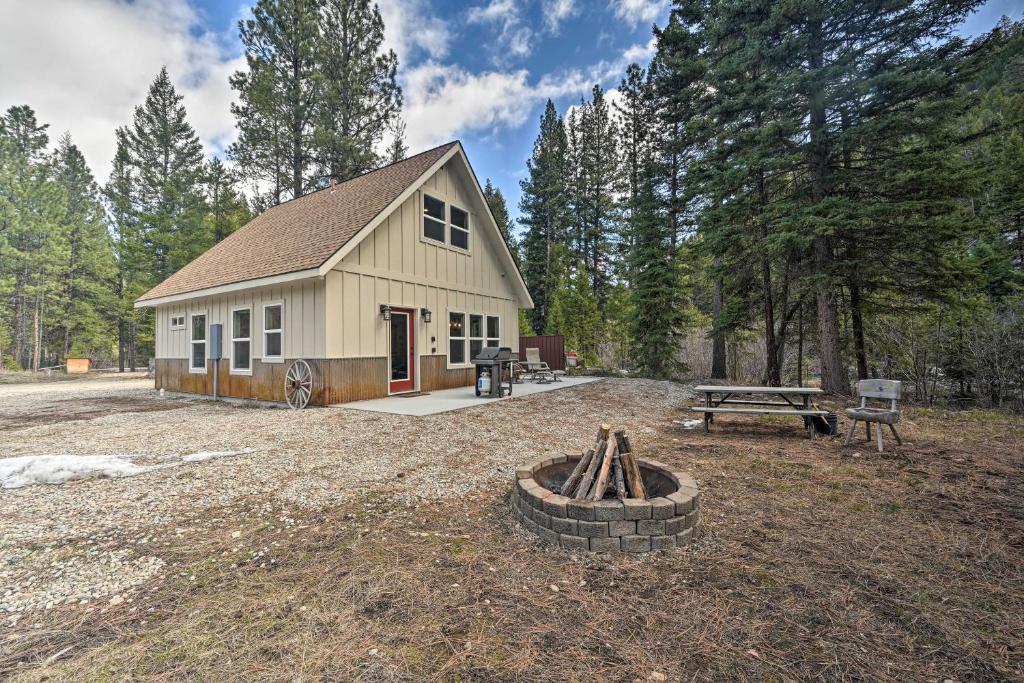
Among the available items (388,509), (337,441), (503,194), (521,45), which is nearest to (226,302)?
(337,441)

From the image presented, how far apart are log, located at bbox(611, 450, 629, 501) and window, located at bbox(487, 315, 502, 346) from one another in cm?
973

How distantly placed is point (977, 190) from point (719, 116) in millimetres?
5094

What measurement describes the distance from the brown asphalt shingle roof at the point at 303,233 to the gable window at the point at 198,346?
88cm

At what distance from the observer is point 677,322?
14211 mm

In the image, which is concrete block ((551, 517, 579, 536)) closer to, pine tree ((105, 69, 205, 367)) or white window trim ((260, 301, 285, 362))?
white window trim ((260, 301, 285, 362))

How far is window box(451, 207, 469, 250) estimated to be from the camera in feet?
37.8

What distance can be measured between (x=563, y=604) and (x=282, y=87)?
20.1m

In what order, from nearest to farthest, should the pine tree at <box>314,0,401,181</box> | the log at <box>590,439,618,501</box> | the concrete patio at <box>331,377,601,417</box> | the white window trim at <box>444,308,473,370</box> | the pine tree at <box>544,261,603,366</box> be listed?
the log at <box>590,439,618,501</box>
the concrete patio at <box>331,377,601,417</box>
the white window trim at <box>444,308,473,370</box>
the pine tree at <box>314,0,401,181</box>
the pine tree at <box>544,261,603,366</box>

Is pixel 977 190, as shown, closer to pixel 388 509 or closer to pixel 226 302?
pixel 388 509

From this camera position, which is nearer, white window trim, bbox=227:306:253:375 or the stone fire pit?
the stone fire pit

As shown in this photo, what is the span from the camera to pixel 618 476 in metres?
2.96

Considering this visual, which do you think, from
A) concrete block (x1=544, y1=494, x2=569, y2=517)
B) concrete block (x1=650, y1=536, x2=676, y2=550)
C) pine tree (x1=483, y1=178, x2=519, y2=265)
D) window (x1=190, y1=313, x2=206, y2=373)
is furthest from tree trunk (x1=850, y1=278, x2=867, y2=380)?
pine tree (x1=483, y1=178, x2=519, y2=265)

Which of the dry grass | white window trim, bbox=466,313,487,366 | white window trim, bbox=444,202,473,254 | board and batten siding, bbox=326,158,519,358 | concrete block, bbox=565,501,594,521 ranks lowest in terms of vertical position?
the dry grass

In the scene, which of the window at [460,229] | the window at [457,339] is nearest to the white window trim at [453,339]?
the window at [457,339]
